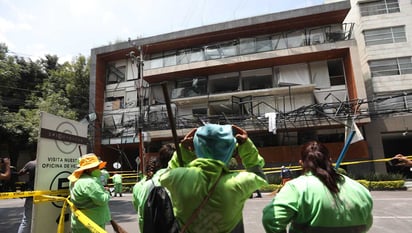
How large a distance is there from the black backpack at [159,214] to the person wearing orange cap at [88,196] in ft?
4.35

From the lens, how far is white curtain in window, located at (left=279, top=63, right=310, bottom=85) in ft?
59.4

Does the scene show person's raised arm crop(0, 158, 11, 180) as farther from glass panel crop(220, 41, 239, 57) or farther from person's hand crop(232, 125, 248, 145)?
glass panel crop(220, 41, 239, 57)

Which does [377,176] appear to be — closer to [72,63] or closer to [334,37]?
[334,37]

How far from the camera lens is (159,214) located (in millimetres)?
1972

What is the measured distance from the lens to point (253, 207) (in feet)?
30.1

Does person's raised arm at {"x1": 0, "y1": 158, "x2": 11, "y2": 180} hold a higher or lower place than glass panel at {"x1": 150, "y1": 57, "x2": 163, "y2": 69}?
lower

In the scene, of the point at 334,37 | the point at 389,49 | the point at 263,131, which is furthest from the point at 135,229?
the point at 389,49

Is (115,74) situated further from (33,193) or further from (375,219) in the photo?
(375,219)

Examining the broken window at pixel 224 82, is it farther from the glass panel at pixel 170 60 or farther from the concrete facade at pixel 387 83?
the concrete facade at pixel 387 83

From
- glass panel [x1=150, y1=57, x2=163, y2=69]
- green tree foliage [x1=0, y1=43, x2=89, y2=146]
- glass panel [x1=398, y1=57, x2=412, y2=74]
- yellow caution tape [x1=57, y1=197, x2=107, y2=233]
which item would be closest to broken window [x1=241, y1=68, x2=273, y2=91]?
glass panel [x1=150, y1=57, x2=163, y2=69]

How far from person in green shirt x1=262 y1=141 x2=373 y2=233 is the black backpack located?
27.0 inches

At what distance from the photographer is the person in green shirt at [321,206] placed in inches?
64.2

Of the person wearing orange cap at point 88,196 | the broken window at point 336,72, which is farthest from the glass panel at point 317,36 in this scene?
the person wearing orange cap at point 88,196

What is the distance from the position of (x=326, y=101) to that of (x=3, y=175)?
691 inches
